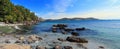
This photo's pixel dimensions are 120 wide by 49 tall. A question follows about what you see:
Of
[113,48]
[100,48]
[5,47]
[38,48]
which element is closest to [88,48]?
[100,48]

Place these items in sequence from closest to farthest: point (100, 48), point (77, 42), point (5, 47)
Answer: point (5, 47)
point (100, 48)
point (77, 42)

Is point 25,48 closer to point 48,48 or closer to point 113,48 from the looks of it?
point 48,48

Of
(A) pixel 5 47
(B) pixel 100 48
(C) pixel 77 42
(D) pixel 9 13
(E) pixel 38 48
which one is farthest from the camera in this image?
(D) pixel 9 13

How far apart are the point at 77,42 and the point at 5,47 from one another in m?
13.2

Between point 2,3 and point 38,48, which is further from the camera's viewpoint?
point 2,3

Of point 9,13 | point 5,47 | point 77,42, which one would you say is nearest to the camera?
point 5,47

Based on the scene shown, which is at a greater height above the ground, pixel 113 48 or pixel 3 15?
pixel 3 15

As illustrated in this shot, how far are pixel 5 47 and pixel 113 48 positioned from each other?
15841 millimetres

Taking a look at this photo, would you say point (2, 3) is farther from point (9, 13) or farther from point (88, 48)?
point (88, 48)

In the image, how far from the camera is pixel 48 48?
2136 cm

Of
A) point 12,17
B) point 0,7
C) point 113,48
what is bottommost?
point 113,48

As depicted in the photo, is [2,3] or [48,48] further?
[2,3]

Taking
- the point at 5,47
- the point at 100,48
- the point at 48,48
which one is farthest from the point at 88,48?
the point at 5,47

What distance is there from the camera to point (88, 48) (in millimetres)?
22188
